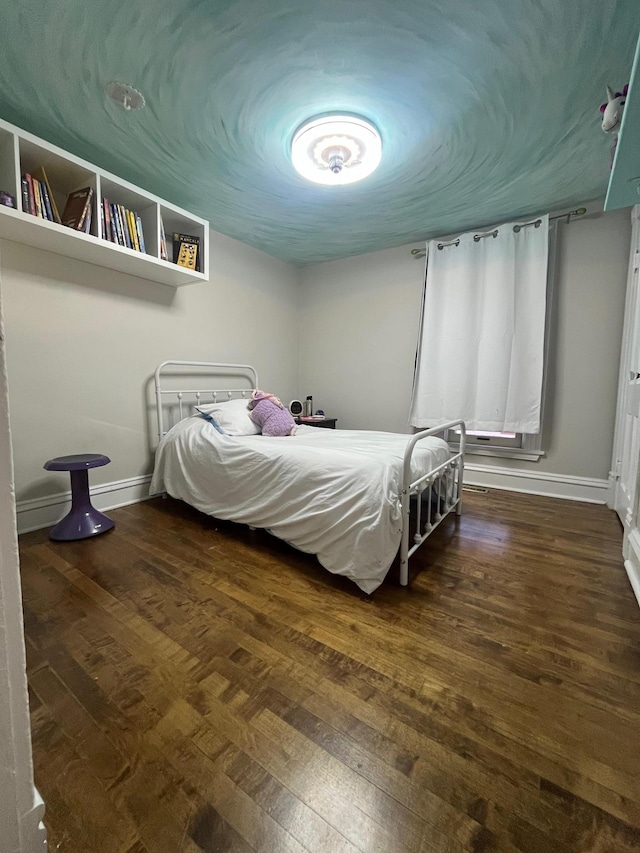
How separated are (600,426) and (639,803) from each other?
2645 millimetres

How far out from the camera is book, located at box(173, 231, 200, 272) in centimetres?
268

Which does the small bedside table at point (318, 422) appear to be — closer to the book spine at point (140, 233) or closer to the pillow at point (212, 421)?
the pillow at point (212, 421)

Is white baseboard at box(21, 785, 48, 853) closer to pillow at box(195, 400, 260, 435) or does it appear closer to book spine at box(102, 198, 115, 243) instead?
pillow at box(195, 400, 260, 435)

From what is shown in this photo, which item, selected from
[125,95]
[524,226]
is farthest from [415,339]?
[125,95]

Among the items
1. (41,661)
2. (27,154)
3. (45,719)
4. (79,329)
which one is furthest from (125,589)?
(27,154)

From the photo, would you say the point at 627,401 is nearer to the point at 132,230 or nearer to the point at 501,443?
the point at 501,443

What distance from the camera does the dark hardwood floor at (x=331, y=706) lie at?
755 mm

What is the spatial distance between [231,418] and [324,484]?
1.12 m

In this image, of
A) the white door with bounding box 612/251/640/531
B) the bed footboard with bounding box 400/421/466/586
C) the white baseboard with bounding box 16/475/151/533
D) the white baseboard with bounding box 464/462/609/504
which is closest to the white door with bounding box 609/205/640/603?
the white door with bounding box 612/251/640/531

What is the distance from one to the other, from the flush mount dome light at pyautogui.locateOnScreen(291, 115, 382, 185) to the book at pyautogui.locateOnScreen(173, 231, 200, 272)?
1018 millimetres

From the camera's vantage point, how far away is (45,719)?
39.0 inches

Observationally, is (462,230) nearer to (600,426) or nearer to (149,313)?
(600,426)

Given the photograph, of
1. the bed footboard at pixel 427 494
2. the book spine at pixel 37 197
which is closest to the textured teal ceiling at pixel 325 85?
the book spine at pixel 37 197

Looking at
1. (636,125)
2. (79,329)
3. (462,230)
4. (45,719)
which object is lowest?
(45,719)
